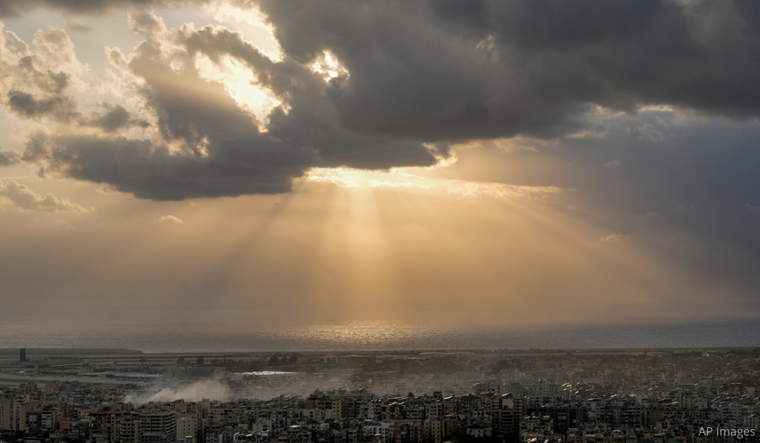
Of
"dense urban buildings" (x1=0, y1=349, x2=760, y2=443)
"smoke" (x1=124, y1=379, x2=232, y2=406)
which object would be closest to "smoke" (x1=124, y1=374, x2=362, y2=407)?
"smoke" (x1=124, y1=379, x2=232, y2=406)

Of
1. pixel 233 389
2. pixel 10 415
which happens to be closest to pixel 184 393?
pixel 233 389

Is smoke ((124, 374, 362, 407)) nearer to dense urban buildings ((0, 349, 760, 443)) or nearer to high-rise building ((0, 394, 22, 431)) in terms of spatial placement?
dense urban buildings ((0, 349, 760, 443))

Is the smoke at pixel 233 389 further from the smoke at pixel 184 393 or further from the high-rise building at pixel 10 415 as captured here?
the high-rise building at pixel 10 415

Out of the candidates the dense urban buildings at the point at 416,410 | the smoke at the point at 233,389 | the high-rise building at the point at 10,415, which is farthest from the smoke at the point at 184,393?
the high-rise building at the point at 10,415

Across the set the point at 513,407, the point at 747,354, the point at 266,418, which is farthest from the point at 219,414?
the point at 747,354

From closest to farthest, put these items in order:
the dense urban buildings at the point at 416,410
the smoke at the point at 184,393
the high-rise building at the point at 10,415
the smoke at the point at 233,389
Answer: the dense urban buildings at the point at 416,410 → the high-rise building at the point at 10,415 → the smoke at the point at 184,393 → the smoke at the point at 233,389

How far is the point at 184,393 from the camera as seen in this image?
46.5 m

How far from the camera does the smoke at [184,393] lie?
43166 mm

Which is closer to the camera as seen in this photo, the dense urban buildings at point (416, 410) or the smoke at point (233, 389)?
the dense urban buildings at point (416, 410)

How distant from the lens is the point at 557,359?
67.6 meters

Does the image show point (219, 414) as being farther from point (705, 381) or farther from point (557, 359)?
point (557, 359)

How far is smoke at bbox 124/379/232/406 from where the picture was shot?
43166 millimetres

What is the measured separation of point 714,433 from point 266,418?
17364 mm

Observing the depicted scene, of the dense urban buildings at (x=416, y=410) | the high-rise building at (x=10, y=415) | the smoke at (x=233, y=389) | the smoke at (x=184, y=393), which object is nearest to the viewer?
the dense urban buildings at (x=416, y=410)
